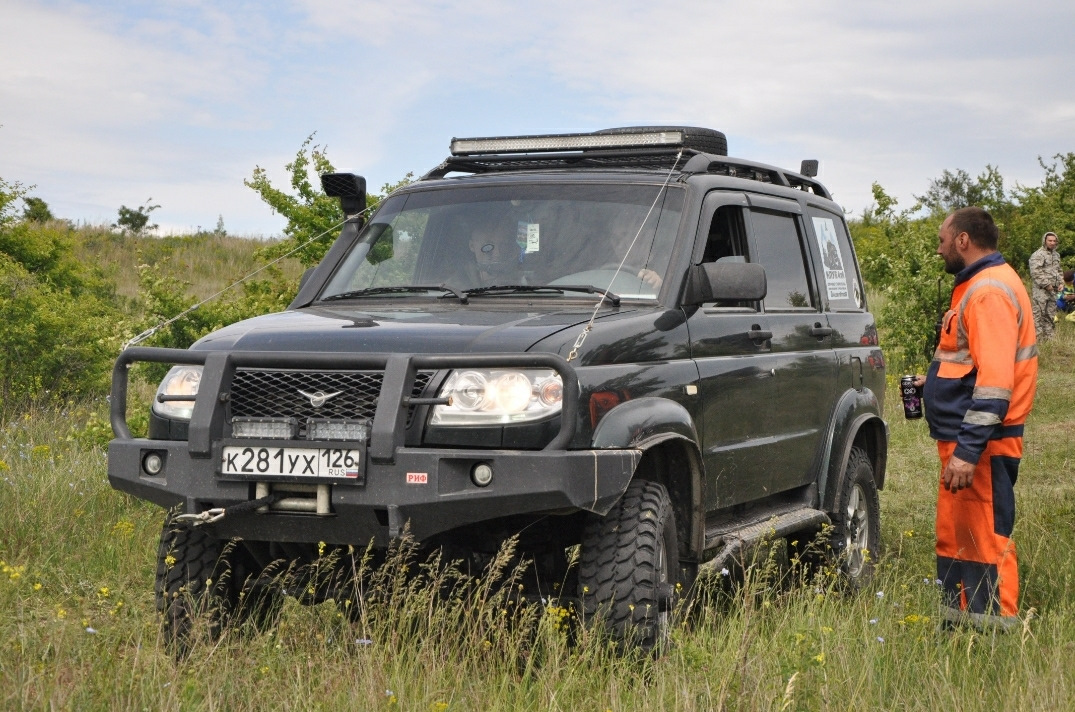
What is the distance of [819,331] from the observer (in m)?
6.79

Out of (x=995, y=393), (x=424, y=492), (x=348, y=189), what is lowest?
(x=424, y=492)

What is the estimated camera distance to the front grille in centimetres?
445

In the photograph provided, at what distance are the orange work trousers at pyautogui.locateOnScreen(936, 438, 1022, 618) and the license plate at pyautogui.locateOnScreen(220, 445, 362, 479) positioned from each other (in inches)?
108

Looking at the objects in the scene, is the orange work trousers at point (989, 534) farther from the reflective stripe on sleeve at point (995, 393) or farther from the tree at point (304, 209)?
the tree at point (304, 209)

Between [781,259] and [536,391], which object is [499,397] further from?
[781,259]

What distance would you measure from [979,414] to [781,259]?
1.52 meters

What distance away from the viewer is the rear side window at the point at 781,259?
251 inches

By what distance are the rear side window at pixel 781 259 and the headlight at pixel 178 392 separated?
2.83 m

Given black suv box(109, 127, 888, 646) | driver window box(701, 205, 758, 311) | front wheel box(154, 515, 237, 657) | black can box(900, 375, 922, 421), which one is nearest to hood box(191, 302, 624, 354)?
black suv box(109, 127, 888, 646)

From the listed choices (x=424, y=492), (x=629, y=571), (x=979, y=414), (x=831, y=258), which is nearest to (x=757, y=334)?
(x=979, y=414)

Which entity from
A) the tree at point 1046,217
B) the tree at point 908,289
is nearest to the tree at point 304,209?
the tree at point 908,289

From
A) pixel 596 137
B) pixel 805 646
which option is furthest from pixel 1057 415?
pixel 805 646

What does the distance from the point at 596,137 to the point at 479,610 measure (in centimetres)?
277

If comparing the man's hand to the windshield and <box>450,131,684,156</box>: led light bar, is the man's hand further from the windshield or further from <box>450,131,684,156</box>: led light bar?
<box>450,131,684,156</box>: led light bar
